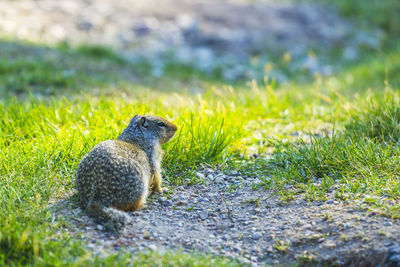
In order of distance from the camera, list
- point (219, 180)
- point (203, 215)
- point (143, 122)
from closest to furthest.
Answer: point (203, 215) → point (143, 122) → point (219, 180)

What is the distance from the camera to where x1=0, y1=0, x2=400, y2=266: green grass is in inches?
131

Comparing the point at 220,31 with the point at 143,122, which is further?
the point at 220,31

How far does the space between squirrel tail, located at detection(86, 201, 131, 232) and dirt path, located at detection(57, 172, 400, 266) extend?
57 millimetres

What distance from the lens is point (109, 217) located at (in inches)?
140

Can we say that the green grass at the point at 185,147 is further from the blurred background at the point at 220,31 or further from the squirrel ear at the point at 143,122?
the blurred background at the point at 220,31

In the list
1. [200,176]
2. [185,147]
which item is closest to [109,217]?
[200,176]

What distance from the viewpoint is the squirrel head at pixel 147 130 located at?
14.1 ft

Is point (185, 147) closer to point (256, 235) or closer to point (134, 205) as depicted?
point (134, 205)

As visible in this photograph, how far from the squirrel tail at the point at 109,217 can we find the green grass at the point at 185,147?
11.0 inches

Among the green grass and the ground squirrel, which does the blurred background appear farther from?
the ground squirrel

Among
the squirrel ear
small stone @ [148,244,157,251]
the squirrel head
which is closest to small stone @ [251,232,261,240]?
small stone @ [148,244,157,251]

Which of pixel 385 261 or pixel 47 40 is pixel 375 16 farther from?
pixel 385 261

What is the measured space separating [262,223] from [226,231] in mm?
341

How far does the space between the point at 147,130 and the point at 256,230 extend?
4.77ft
